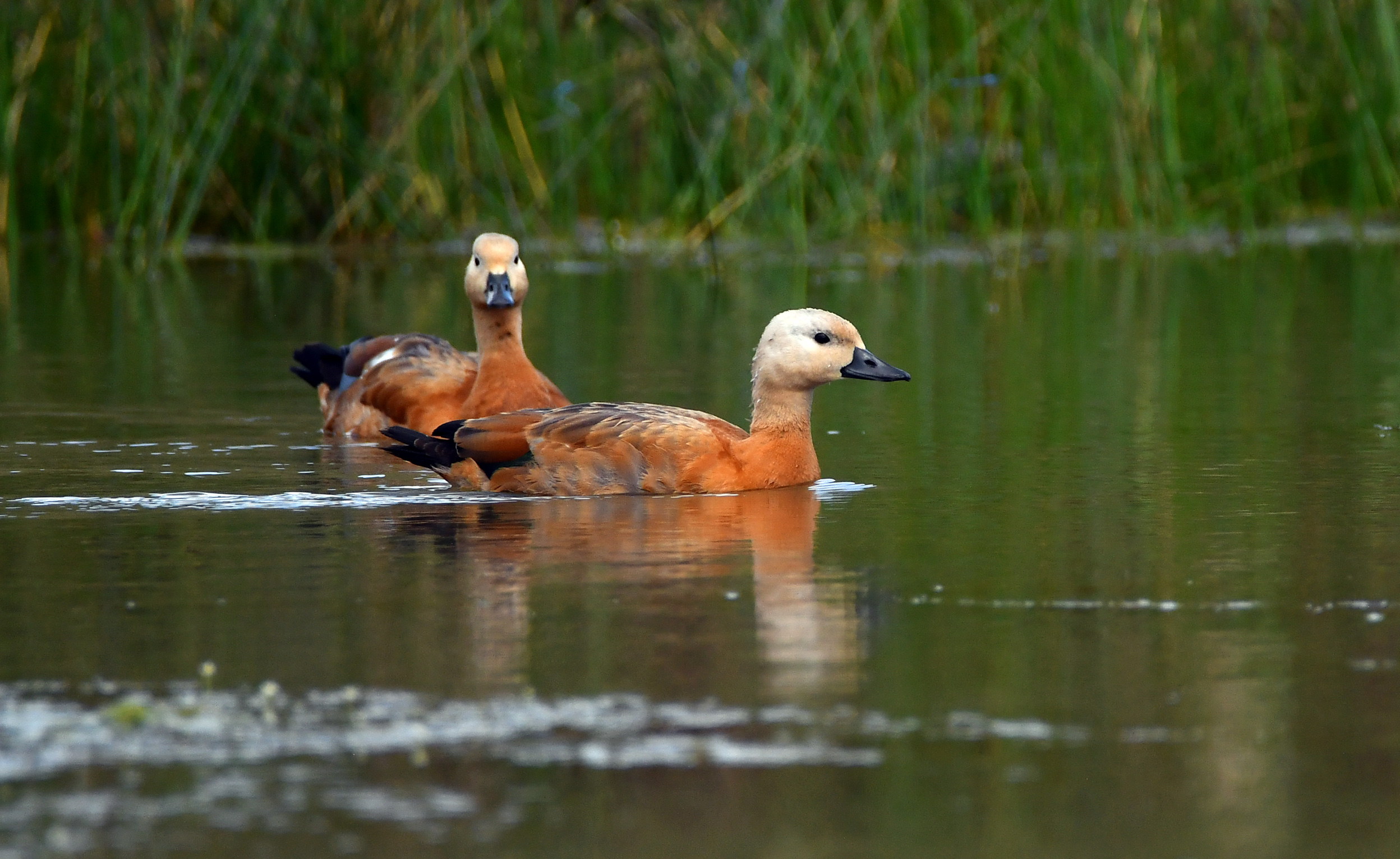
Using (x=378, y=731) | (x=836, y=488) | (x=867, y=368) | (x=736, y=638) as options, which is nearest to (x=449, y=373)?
(x=867, y=368)

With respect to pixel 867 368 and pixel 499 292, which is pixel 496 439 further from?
pixel 499 292

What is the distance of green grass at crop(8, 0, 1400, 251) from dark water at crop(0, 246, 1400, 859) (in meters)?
7.30

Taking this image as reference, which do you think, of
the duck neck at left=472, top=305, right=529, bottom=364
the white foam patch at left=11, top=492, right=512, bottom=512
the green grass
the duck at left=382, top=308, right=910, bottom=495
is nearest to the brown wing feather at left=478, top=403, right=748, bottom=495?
the duck at left=382, top=308, right=910, bottom=495

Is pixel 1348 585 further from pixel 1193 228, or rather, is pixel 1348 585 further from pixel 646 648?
pixel 1193 228

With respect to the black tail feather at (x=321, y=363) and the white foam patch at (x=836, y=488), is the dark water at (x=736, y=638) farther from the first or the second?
the black tail feather at (x=321, y=363)

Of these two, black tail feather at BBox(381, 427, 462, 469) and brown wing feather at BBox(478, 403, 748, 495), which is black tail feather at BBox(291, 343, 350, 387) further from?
brown wing feather at BBox(478, 403, 748, 495)

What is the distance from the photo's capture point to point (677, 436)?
832 centimetres

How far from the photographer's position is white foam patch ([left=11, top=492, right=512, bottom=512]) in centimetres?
803

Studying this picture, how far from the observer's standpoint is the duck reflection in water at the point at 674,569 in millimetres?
5410

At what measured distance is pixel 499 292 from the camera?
33.5 ft

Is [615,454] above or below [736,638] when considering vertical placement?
above

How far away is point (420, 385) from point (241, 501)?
2.55 m

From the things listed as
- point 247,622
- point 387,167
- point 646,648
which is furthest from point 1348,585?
point 387,167

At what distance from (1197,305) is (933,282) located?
109 inches
